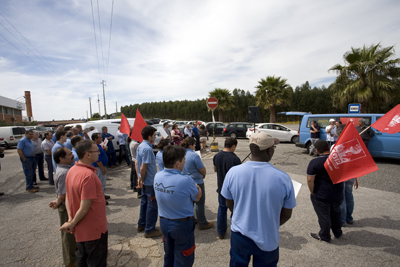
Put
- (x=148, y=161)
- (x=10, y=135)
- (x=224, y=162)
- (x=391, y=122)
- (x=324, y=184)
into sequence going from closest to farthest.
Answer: (x=324, y=184) → (x=224, y=162) → (x=148, y=161) → (x=391, y=122) → (x=10, y=135)

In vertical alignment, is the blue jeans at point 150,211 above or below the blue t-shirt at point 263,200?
below

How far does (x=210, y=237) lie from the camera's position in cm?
354

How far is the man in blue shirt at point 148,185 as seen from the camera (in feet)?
11.6

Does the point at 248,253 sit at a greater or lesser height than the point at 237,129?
lesser

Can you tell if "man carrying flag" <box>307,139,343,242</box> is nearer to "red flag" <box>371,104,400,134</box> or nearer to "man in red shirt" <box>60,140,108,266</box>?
"red flag" <box>371,104,400,134</box>

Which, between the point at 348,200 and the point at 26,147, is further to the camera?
the point at 26,147

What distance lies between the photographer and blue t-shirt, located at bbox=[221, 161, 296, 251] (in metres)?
1.74

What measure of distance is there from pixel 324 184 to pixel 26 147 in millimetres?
7731

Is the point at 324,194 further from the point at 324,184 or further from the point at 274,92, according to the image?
the point at 274,92

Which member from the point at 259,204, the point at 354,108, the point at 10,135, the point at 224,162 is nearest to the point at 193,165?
the point at 224,162

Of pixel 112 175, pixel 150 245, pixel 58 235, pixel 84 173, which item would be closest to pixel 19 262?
pixel 58 235

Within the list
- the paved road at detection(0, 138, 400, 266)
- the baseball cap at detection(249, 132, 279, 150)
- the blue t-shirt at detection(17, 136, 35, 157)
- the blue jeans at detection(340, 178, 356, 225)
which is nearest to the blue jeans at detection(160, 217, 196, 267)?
the paved road at detection(0, 138, 400, 266)

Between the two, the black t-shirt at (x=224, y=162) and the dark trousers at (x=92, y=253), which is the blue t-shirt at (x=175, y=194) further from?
the black t-shirt at (x=224, y=162)

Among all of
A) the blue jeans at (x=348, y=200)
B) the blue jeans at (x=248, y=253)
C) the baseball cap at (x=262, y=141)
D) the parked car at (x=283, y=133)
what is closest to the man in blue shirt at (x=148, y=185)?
the blue jeans at (x=248, y=253)
